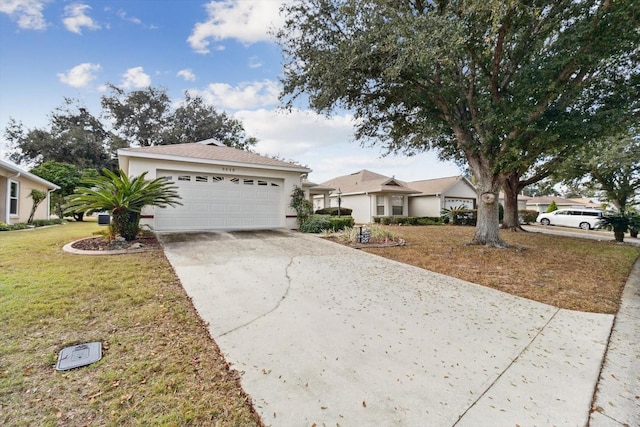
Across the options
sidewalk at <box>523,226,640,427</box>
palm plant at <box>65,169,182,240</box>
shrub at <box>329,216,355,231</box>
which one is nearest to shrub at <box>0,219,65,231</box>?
palm plant at <box>65,169,182,240</box>

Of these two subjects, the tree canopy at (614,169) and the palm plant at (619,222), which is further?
the tree canopy at (614,169)

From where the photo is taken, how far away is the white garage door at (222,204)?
1034 centimetres

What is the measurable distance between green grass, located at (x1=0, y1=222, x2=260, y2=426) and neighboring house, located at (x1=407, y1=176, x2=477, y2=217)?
21.4 metres

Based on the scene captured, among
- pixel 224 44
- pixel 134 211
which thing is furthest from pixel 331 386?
pixel 224 44

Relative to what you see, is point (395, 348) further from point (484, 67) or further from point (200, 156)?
point (200, 156)

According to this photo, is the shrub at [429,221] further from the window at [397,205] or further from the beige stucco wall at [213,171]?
the beige stucco wall at [213,171]

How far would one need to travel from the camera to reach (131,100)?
2712 centimetres

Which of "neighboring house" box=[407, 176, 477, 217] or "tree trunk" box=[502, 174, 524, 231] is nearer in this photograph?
"tree trunk" box=[502, 174, 524, 231]

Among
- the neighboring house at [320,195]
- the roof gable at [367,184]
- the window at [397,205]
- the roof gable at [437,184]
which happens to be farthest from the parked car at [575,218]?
the neighboring house at [320,195]

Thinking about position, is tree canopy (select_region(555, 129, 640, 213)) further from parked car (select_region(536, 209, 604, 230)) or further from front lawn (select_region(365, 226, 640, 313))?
front lawn (select_region(365, 226, 640, 313))

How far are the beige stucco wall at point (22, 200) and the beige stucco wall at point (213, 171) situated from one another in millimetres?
6232

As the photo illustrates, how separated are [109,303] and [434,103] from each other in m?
9.65

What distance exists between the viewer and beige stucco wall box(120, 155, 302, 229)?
9.84 metres

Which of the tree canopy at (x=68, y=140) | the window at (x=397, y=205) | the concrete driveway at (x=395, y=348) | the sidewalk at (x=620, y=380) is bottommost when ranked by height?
the sidewalk at (x=620, y=380)
